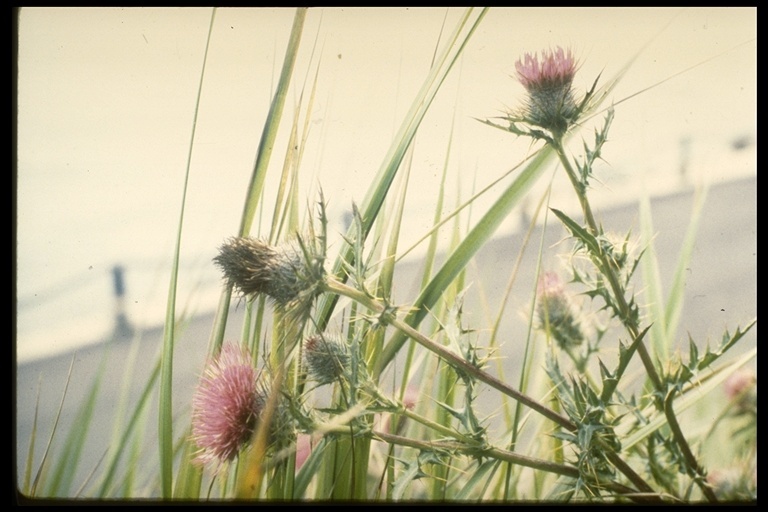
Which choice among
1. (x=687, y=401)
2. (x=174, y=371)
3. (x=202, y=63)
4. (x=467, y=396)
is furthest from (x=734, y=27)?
(x=174, y=371)

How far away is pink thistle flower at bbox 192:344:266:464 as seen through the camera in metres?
1.01

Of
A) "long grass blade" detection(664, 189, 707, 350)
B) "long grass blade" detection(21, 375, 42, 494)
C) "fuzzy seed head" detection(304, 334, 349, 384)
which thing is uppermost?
"long grass blade" detection(664, 189, 707, 350)

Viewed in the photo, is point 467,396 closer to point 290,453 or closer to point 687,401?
point 290,453

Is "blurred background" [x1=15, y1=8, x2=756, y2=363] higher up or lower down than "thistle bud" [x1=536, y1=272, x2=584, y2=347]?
higher up

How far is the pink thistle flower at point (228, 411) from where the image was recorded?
101cm

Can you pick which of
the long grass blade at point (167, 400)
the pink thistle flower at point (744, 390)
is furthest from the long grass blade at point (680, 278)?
the long grass blade at point (167, 400)

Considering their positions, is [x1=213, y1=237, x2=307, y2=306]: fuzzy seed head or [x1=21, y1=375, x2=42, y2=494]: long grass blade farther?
[x1=21, y1=375, x2=42, y2=494]: long grass blade

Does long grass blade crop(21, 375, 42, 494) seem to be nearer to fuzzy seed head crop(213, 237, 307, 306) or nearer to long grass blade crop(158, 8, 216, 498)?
long grass blade crop(158, 8, 216, 498)

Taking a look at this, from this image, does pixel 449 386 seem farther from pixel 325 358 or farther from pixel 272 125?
pixel 272 125

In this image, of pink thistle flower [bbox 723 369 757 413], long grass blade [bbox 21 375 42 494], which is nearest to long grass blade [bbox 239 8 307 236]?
long grass blade [bbox 21 375 42 494]

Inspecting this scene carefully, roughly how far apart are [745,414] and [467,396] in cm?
58

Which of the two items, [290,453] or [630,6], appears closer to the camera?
[290,453]

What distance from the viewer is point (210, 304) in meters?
1.17

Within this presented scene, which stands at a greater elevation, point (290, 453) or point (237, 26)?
point (237, 26)
